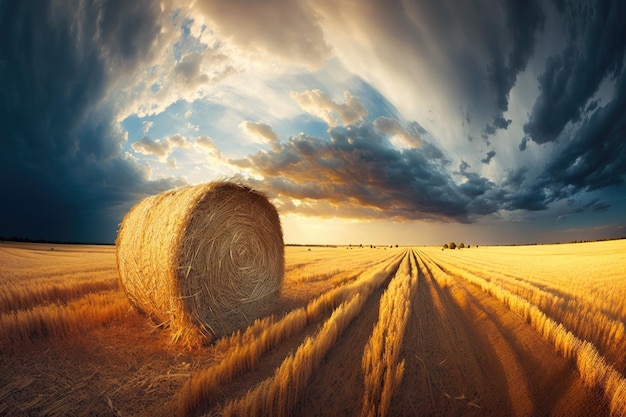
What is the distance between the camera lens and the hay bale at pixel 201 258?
206 inches

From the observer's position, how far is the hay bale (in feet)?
17.2

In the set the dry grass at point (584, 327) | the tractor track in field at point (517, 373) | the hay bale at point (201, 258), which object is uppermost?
the hay bale at point (201, 258)

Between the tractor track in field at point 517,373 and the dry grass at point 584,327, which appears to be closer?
the tractor track in field at point 517,373

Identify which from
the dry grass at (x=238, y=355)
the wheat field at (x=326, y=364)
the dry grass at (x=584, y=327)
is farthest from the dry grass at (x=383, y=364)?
the dry grass at (x=584, y=327)

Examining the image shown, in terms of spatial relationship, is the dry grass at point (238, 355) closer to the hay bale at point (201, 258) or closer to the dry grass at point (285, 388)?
the dry grass at point (285, 388)

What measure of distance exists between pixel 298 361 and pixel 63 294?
7592mm

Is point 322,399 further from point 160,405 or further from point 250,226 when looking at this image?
point 250,226

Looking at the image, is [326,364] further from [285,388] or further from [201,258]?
[201,258]

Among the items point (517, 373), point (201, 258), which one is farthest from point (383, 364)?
point (201, 258)

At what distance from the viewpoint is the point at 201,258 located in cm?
572

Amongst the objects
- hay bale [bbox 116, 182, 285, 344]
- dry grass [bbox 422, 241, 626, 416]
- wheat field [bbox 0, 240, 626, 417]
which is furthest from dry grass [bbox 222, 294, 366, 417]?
dry grass [bbox 422, 241, 626, 416]

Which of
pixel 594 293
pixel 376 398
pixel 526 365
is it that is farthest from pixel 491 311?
pixel 376 398

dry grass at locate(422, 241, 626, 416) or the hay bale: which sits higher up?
the hay bale

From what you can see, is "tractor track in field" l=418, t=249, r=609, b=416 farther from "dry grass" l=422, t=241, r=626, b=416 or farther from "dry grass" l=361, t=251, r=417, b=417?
"dry grass" l=361, t=251, r=417, b=417
